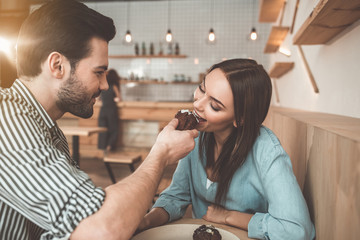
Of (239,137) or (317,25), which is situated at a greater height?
(317,25)

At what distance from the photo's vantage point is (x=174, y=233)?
3.34ft

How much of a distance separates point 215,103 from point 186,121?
0.16 metres

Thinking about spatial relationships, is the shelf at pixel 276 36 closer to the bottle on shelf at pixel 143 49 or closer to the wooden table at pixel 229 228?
the wooden table at pixel 229 228

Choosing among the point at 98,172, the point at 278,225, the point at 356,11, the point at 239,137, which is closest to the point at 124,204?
the point at 278,225

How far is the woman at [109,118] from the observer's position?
5684mm

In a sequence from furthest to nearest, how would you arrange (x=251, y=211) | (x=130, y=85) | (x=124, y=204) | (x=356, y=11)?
1. (x=130, y=85)
2. (x=356, y=11)
3. (x=251, y=211)
4. (x=124, y=204)

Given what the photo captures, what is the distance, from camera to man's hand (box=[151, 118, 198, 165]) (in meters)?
1.07

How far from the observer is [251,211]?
1312mm

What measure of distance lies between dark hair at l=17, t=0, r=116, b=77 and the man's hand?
Result: 439 mm

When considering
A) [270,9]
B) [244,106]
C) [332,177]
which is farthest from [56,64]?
[270,9]

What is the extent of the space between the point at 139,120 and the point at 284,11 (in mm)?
3356

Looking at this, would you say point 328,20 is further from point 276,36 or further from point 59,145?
point 276,36

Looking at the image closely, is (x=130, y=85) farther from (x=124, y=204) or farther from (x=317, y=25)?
(x=124, y=204)

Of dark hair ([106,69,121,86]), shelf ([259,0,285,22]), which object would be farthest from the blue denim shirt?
dark hair ([106,69,121,86])
